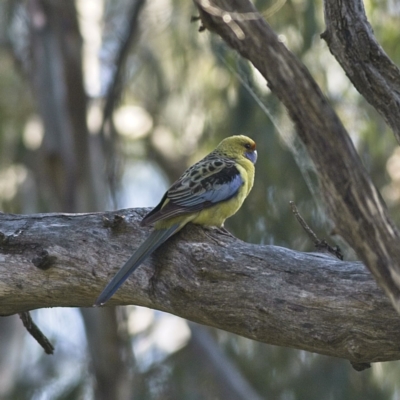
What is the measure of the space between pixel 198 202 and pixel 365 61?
3.68 ft

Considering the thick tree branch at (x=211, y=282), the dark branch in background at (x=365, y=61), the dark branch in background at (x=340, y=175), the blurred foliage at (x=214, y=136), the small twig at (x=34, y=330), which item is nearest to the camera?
the dark branch in background at (x=340, y=175)

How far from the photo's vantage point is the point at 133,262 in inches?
113

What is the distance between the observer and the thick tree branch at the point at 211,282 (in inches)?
99.0

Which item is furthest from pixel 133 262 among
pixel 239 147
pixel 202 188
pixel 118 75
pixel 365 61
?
pixel 118 75

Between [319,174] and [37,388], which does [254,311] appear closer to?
[319,174]

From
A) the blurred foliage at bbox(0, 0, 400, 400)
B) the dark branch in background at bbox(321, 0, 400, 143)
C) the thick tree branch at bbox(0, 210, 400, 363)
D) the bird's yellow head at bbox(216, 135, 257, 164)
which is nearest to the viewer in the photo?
the thick tree branch at bbox(0, 210, 400, 363)

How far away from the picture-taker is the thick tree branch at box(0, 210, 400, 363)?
2.51 metres

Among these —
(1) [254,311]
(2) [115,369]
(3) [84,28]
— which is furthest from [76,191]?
(1) [254,311]

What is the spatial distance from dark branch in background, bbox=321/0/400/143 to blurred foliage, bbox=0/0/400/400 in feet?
9.79

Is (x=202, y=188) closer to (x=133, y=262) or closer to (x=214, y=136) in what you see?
(x=133, y=262)

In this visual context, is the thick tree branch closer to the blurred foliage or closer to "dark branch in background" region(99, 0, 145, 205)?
the blurred foliage

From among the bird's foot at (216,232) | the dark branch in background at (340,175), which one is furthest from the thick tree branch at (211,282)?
the dark branch in background at (340,175)

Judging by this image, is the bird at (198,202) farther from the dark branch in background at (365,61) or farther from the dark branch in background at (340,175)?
the dark branch in background at (340,175)

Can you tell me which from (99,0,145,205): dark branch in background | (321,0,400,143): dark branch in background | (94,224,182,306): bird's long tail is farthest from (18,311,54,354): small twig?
(99,0,145,205): dark branch in background
